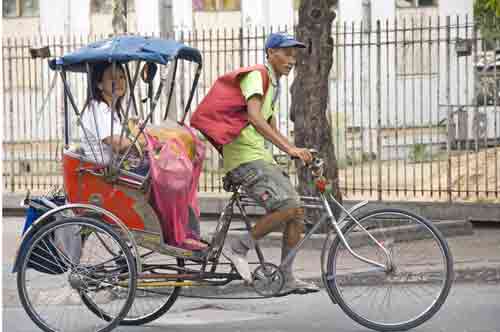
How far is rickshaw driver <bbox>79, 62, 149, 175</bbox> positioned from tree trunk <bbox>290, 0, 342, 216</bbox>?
413cm

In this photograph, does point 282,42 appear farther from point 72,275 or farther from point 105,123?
point 72,275

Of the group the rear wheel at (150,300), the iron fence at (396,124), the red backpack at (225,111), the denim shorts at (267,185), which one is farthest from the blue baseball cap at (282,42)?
the iron fence at (396,124)

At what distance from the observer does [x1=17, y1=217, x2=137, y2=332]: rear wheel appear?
6.96 meters

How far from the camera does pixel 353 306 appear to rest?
23.2 ft

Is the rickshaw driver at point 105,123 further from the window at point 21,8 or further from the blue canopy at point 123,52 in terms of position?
the window at point 21,8

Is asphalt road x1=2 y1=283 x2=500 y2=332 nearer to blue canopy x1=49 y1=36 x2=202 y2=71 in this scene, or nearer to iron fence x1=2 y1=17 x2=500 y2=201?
blue canopy x1=49 y1=36 x2=202 y2=71

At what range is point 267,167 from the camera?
716 centimetres

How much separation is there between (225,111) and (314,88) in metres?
4.15

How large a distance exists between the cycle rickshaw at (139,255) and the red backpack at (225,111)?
36 centimetres

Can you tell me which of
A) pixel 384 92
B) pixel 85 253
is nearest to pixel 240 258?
pixel 85 253

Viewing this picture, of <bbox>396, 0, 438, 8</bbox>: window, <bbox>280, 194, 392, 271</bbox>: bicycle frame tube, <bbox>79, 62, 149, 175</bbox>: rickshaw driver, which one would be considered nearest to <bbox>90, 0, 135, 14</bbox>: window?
<bbox>396, 0, 438, 8</bbox>: window

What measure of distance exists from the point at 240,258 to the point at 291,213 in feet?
1.41

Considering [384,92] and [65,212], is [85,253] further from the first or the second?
[384,92]

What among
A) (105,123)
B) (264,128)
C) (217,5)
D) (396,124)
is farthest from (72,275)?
(217,5)
